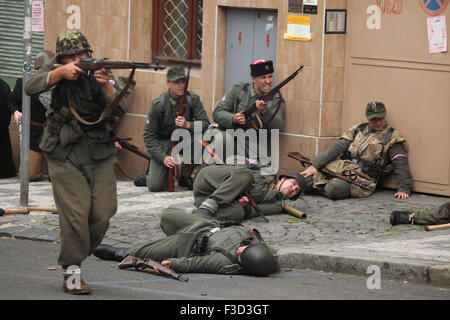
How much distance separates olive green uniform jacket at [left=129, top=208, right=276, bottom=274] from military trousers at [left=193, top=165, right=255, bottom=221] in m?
1.36

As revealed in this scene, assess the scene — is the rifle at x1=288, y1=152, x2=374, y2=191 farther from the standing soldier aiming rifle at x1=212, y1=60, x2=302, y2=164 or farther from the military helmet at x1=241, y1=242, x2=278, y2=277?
the military helmet at x1=241, y1=242, x2=278, y2=277

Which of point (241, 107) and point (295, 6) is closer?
point (241, 107)

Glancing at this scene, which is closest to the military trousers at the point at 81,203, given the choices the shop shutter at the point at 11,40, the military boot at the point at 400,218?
the military boot at the point at 400,218

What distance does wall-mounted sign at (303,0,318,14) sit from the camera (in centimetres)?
1166

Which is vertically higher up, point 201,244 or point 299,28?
point 299,28

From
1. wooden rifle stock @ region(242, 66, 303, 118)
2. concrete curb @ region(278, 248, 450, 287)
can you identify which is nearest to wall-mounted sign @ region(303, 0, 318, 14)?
wooden rifle stock @ region(242, 66, 303, 118)

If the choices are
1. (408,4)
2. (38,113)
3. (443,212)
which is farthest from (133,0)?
(443,212)

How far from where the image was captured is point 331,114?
11.7 m

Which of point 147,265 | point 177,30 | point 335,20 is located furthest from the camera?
point 177,30

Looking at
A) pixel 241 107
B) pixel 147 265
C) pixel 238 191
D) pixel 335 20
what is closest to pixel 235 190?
pixel 238 191

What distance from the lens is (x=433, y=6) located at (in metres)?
11.0

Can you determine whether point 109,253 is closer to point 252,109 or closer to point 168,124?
point 252,109

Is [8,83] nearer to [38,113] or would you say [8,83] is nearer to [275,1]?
[38,113]

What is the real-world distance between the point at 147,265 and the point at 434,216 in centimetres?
324
